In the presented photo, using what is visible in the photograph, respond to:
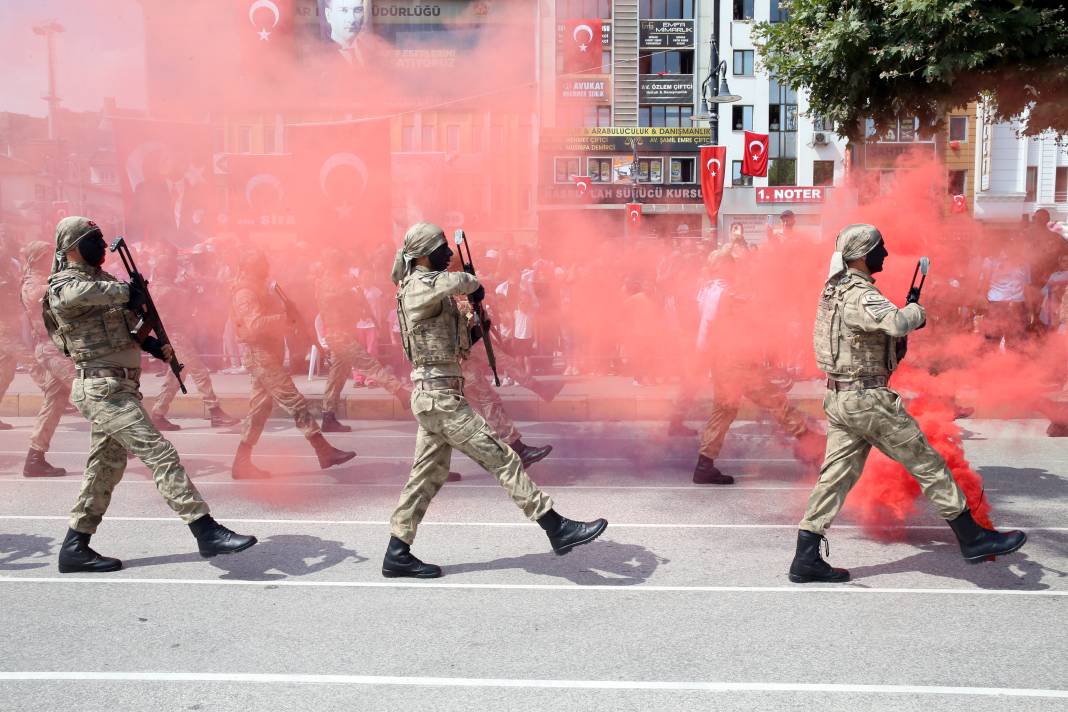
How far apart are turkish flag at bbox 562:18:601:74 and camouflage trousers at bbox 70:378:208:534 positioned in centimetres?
800

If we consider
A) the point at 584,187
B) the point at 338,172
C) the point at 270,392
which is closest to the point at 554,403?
the point at 270,392

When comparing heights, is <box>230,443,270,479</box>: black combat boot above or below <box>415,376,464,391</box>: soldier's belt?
below

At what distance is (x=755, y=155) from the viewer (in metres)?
15.2

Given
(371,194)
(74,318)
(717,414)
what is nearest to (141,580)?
(74,318)

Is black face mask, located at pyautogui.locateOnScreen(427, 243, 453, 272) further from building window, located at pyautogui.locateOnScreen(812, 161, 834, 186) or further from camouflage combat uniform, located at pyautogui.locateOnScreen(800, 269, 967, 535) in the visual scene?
building window, located at pyautogui.locateOnScreen(812, 161, 834, 186)

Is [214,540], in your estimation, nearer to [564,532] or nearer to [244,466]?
[564,532]

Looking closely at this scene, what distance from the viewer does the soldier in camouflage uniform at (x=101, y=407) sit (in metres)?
4.98

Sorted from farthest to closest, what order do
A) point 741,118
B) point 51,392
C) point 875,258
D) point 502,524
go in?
point 741,118
point 51,392
point 502,524
point 875,258

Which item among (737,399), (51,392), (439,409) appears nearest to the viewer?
(439,409)

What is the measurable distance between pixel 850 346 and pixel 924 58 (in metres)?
5.92

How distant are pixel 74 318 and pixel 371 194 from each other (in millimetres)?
7071

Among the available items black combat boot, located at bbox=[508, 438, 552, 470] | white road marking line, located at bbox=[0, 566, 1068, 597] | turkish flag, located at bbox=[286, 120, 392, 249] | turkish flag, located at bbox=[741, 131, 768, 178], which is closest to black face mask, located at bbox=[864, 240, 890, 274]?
white road marking line, located at bbox=[0, 566, 1068, 597]

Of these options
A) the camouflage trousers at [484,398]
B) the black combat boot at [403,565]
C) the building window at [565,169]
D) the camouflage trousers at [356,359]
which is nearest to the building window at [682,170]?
the building window at [565,169]

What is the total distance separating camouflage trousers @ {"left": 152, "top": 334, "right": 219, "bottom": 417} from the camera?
31.1 feet
